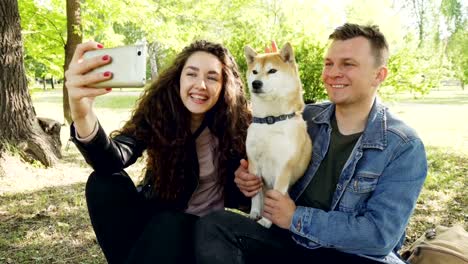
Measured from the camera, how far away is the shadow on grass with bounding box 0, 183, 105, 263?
3.01 metres

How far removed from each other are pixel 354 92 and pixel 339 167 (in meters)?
0.38

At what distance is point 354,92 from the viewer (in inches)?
80.0

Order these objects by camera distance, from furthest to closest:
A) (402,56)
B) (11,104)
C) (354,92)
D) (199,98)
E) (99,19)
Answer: (99,19) → (402,56) → (11,104) → (199,98) → (354,92)

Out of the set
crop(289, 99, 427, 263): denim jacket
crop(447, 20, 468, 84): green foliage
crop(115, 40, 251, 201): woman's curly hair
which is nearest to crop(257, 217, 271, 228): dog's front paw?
crop(289, 99, 427, 263): denim jacket

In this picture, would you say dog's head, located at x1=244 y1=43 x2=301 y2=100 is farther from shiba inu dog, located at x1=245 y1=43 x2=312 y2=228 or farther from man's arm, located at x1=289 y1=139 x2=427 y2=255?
man's arm, located at x1=289 y1=139 x2=427 y2=255

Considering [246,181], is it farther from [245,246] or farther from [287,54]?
[287,54]

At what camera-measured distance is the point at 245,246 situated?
186 centimetres

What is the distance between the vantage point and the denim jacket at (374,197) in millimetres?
1796

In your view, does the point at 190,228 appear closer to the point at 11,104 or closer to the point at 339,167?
the point at 339,167

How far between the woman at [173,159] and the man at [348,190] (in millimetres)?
323

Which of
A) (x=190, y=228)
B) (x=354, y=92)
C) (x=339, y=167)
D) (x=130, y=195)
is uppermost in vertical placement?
(x=354, y=92)

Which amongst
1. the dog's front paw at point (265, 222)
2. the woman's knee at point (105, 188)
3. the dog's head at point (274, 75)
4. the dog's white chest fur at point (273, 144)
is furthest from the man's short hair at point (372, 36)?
→ the woman's knee at point (105, 188)

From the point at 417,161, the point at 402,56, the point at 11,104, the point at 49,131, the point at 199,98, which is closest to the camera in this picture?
the point at 417,161

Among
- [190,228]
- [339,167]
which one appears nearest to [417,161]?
[339,167]
